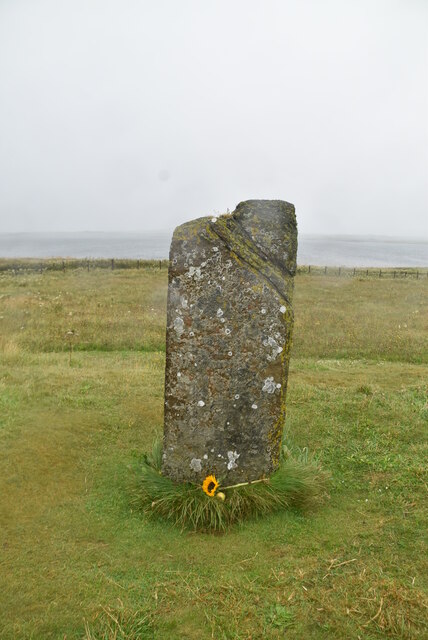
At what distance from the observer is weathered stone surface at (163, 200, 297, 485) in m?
5.52

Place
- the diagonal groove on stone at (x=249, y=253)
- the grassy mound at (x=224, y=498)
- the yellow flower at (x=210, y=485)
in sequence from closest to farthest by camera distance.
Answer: the grassy mound at (x=224, y=498) → the yellow flower at (x=210, y=485) → the diagonal groove on stone at (x=249, y=253)

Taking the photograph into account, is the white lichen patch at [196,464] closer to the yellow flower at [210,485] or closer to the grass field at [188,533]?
the yellow flower at [210,485]

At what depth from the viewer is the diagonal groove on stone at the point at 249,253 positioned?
5543 millimetres

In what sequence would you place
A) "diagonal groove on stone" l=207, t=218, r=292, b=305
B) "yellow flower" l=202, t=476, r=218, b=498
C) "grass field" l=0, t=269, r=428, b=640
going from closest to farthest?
"grass field" l=0, t=269, r=428, b=640 → "yellow flower" l=202, t=476, r=218, b=498 → "diagonal groove on stone" l=207, t=218, r=292, b=305

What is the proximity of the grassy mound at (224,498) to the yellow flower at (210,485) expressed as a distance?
0.15ft

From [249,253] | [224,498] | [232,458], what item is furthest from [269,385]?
[249,253]

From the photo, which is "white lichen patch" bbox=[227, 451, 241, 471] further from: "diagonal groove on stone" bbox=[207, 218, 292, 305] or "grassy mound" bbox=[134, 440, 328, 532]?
"diagonal groove on stone" bbox=[207, 218, 292, 305]

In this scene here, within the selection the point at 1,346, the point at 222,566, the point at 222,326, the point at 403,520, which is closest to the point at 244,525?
the point at 222,566

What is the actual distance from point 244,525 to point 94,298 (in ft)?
69.1

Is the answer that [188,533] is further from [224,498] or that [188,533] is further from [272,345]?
[272,345]

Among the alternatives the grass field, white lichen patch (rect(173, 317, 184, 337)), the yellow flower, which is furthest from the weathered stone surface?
the grass field

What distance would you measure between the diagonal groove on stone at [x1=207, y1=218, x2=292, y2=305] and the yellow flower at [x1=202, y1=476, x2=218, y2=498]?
Answer: 229 centimetres

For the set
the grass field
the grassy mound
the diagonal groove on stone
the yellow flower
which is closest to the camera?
the grass field

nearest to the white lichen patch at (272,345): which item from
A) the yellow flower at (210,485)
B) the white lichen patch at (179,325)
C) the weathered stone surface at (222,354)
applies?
the weathered stone surface at (222,354)
